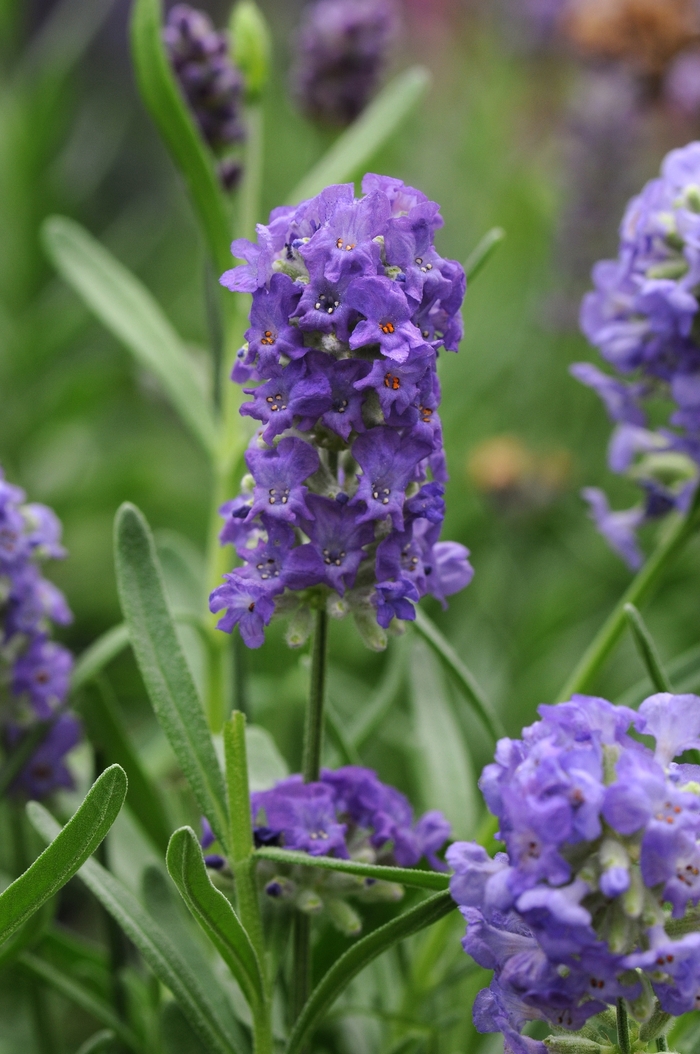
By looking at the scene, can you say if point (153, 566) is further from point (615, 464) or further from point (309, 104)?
point (309, 104)

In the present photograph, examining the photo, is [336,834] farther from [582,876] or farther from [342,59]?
[342,59]

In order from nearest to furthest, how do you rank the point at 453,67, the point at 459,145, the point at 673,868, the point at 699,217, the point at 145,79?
the point at 673,868 → the point at 699,217 → the point at 145,79 → the point at 459,145 → the point at 453,67

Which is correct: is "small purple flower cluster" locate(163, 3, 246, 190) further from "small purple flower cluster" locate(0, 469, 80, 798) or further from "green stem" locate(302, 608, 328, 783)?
"green stem" locate(302, 608, 328, 783)

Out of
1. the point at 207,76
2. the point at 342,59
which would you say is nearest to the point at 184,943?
the point at 207,76

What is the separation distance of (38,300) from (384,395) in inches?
75.3

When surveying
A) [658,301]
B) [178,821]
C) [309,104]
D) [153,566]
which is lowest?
[178,821]

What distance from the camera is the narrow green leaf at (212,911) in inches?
29.5

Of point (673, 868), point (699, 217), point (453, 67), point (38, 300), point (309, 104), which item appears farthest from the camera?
point (453, 67)

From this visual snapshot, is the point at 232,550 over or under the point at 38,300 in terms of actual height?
under

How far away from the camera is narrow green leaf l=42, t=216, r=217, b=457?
134 cm

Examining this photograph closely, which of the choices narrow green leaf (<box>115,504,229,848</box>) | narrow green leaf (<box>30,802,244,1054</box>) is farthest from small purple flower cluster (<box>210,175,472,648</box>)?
narrow green leaf (<box>30,802,244,1054</box>)

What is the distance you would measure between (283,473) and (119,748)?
0.42m

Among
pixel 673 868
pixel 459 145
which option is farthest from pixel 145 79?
pixel 459 145

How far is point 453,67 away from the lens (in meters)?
3.69
